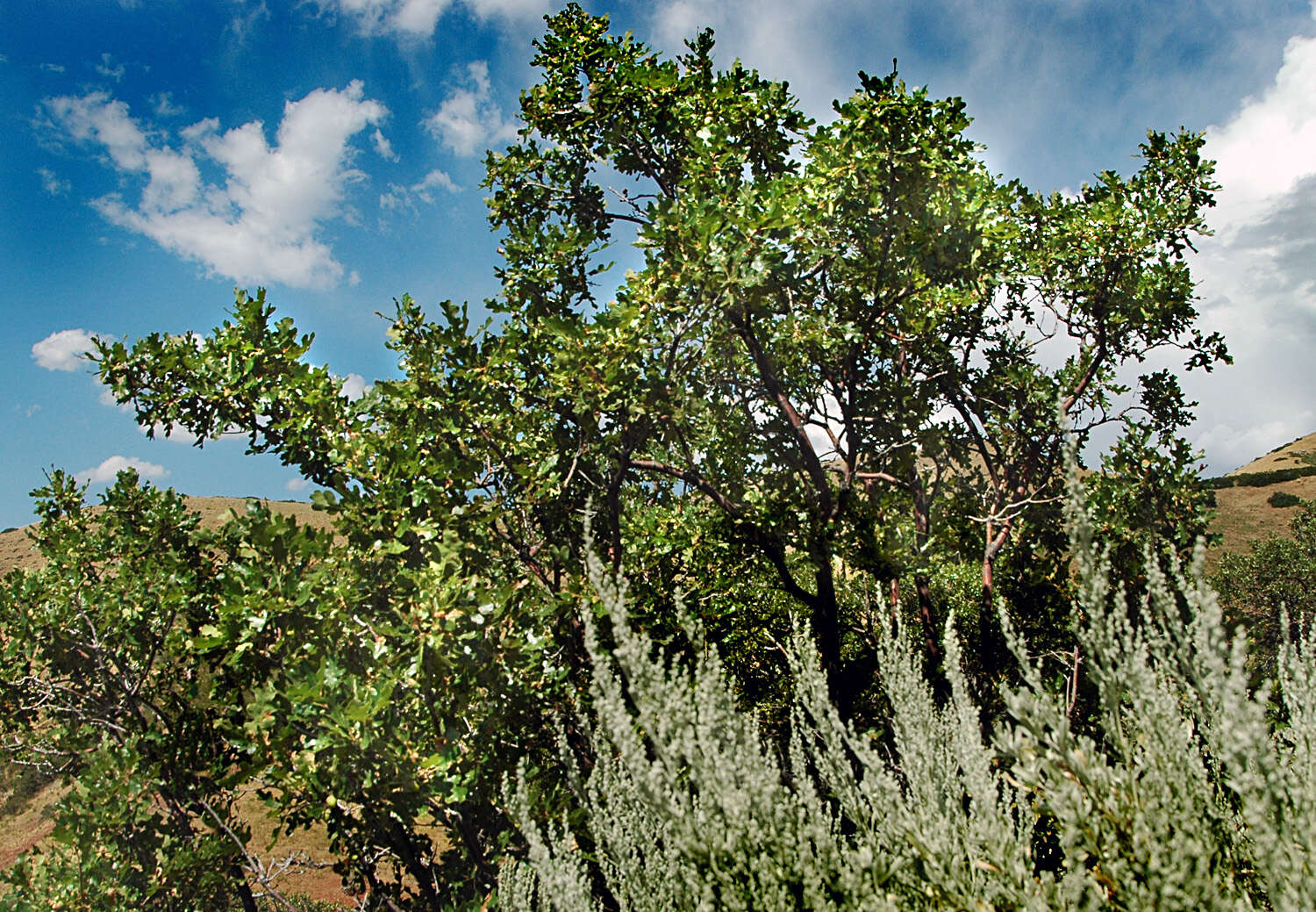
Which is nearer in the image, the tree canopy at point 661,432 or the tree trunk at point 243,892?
the tree canopy at point 661,432

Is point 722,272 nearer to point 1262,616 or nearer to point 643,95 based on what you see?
point 643,95

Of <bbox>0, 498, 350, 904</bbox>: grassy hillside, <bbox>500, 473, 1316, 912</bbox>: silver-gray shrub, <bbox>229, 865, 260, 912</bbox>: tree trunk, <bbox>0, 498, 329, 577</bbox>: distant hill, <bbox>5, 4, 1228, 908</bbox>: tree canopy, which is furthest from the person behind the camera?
<bbox>0, 498, 329, 577</bbox>: distant hill

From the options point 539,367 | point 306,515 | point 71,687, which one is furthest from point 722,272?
point 306,515

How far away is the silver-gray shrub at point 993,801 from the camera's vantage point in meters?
2.26

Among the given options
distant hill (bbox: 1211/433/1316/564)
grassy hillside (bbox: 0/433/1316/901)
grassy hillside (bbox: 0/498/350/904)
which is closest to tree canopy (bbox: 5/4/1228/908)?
grassy hillside (bbox: 0/433/1316/901)

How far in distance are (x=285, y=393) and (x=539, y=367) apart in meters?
1.81

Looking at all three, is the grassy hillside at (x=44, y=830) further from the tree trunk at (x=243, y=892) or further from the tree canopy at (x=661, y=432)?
the tree canopy at (x=661, y=432)

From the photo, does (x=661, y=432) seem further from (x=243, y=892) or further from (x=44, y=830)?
(x=44, y=830)

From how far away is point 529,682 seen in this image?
4.81 meters

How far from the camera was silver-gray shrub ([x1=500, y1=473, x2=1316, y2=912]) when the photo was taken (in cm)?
226

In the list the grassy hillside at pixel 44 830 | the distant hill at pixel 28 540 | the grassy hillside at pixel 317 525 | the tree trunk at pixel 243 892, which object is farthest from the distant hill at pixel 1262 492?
the distant hill at pixel 28 540

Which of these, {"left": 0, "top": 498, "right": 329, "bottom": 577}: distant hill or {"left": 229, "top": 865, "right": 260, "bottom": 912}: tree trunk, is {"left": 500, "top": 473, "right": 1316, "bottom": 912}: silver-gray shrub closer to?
{"left": 229, "top": 865, "right": 260, "bottom": 912}: tree trunk

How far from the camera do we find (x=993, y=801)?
9.02 feet

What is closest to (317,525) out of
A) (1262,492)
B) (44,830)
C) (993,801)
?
(44,830)
